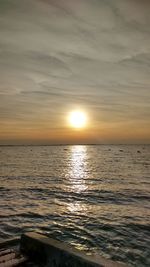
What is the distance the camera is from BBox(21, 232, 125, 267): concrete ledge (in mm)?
5367

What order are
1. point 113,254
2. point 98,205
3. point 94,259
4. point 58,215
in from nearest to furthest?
1. point 94,259
2. point 113,254
3. point 58,215
4. point 98,205

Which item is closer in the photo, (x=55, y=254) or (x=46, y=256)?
(x=55, y=254)

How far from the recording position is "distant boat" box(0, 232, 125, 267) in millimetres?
5439

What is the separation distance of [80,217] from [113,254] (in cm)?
607

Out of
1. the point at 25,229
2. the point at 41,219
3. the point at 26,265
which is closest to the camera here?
the point at 26,265

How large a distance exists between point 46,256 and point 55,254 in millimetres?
291

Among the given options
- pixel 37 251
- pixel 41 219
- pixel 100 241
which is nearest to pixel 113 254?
pixel 100 241

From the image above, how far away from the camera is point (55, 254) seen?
605 cm

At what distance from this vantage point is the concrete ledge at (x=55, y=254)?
5.37 meters

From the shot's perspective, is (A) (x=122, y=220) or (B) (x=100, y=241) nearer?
(B) (x=100, y=241)

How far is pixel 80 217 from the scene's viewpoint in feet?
52.8

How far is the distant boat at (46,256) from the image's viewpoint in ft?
17.8

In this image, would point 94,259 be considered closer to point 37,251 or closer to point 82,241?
point 37,251

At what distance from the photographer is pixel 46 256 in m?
6.20
